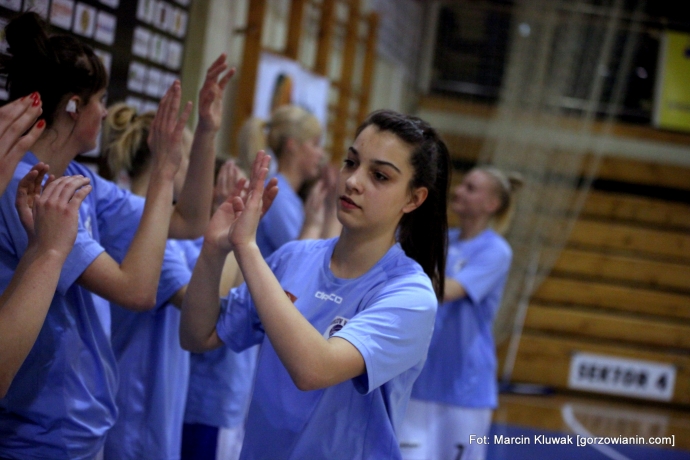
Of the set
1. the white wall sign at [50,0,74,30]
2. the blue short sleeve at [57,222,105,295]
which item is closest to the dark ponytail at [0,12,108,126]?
the blue short sleeve at [57,222,105,295]

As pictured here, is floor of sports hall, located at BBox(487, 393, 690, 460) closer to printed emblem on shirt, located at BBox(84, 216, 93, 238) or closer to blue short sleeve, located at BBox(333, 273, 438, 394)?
blue short sleeve, located at BBox(333, 273, 438, 394)

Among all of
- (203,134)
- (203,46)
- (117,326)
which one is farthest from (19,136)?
(203,46)

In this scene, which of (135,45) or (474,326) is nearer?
(135,45)

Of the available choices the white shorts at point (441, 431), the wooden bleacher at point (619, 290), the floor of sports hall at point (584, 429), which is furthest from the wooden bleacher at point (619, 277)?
the white shorts at point (441, 431)

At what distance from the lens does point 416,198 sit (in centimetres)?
153

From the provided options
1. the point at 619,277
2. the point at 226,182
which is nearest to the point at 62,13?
the point at 226,182

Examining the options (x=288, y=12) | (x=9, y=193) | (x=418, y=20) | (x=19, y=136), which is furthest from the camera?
(x=418, y=20)

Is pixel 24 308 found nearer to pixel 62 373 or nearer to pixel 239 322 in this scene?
pixel 62 373

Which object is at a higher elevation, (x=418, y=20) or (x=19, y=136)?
(x=418, y=20)

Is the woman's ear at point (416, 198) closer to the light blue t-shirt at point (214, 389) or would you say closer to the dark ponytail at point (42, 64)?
the dark ponytail at point (42, 64)

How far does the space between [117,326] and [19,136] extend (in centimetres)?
81

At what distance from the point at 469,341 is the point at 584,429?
2532 mm

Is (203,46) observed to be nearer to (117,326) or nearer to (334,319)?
(117,326)

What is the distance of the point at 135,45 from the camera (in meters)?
2.68
